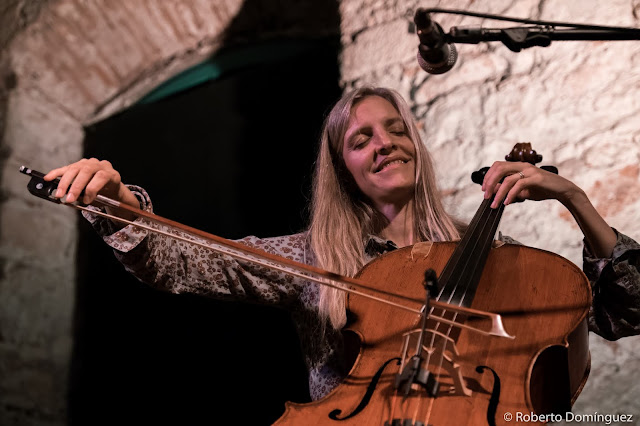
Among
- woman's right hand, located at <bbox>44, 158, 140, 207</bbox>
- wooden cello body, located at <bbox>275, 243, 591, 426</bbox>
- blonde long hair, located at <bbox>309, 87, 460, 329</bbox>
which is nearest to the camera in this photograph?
wooden cello body, located at <bbox>275, 243, 591, 426</bbox>

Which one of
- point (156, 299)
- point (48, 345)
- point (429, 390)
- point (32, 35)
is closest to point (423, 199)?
point (429, 390)

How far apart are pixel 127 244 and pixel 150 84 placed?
68.7 inches

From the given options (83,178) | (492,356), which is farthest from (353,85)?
(492,356)

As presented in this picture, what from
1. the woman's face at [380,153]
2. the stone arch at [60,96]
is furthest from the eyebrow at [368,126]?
the stone arch at [60,96]

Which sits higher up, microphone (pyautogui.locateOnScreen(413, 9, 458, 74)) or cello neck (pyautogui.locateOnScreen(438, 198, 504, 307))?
microphone (pyautogui.locateOnScreen(413, 9, 458, 74))

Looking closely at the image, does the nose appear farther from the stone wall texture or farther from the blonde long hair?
the stone wall texture

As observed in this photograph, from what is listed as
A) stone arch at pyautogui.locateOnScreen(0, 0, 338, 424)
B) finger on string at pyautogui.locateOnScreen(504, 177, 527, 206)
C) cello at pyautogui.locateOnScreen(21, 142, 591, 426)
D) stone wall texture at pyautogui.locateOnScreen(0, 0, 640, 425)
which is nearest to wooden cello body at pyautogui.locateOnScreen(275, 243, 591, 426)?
cello at pyautogui.locateOnScreen(21, 142, 591, 426)

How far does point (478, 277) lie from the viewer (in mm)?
1248

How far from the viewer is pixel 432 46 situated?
1248 millimetres

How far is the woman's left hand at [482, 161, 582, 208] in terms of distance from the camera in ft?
4.60

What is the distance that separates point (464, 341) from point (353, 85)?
155cm

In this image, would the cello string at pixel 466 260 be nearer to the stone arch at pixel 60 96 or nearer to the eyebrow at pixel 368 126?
the eyebrow at pixel 368 126

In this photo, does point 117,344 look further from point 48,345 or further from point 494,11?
point 494,11

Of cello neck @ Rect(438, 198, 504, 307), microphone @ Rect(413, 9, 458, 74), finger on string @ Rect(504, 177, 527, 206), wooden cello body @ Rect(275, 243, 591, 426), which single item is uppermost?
microphone @ Rect(413, 9, 458, 74)
